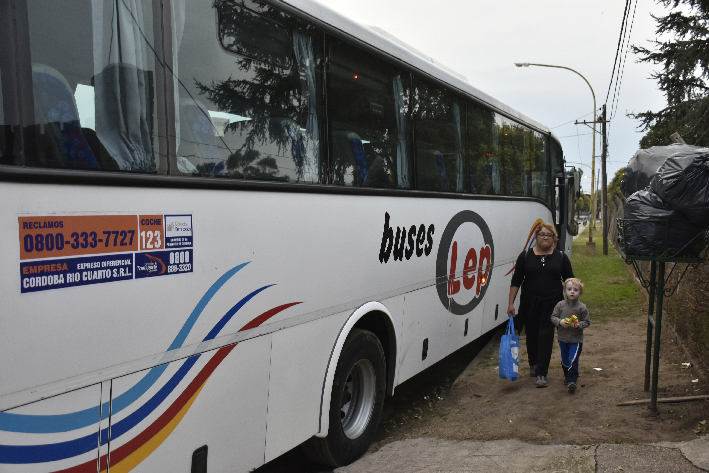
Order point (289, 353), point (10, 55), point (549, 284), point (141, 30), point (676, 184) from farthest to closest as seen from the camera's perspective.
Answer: point (549, 284)
point (676, 184)
point (289, 353)
point (141, 30)
point (10, 55)

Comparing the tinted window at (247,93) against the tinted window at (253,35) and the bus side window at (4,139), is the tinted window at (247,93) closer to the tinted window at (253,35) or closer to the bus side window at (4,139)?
the tinted window at (253,35)

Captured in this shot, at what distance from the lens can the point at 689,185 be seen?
5.14 m

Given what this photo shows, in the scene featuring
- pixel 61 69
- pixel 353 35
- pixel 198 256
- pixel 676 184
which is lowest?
pixel 198 256

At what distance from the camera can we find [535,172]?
1045 centimetres

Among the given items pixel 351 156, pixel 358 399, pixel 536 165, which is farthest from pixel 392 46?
pixel 536 165

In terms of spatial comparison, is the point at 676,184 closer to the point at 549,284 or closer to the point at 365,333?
the point at 549,284

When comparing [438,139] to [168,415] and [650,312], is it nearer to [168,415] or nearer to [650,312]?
[650,312]

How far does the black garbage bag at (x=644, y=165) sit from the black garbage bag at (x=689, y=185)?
2.62 ft

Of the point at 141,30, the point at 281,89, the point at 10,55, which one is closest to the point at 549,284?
the point at 281,89

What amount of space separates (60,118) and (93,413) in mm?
1282

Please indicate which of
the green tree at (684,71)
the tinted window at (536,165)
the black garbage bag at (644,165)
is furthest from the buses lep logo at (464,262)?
the green tree at (684,71)

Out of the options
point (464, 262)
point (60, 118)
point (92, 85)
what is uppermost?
point (92, 85)

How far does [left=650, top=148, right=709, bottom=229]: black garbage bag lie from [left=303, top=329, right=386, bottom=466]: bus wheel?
278 centimetres

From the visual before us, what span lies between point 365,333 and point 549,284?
2854mm
